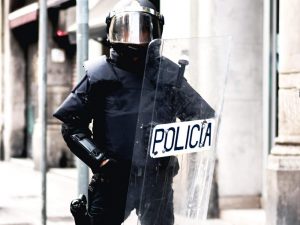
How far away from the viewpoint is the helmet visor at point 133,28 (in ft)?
13.4

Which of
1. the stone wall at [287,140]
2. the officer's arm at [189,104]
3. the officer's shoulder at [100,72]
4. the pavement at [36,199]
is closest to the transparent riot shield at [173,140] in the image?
the officer's arm at [189,104]

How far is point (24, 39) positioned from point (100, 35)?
7.60 metres

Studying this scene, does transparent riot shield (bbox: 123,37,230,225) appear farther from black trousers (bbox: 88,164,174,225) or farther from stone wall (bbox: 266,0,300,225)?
stone wall (bbox: 266,0,300,225)

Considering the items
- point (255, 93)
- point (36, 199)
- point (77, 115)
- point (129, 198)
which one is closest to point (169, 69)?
point (77, 115)

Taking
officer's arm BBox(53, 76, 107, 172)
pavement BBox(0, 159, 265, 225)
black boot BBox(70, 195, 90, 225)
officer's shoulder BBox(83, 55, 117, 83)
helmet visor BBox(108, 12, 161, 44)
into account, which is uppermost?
helmet visor BBox(108, 12, 161, 44)

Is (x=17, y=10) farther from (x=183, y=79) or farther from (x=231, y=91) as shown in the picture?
(x=183, y=79)

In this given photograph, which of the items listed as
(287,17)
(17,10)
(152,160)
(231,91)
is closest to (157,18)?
(152,160)

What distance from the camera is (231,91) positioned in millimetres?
9539

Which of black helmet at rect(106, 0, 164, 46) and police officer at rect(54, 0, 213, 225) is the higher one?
black helmet at rect(106, 0, 164, 46)

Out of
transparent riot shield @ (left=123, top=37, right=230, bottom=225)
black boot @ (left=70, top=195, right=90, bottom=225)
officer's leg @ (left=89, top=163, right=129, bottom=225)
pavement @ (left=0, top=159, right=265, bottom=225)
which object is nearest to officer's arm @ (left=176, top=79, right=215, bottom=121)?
transparent riot shield @ (left=123, top=37, right=230, bottom=225)

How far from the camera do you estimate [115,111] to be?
4113 millimetres

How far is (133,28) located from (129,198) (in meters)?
0.95

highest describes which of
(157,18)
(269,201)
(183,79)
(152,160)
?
(157,18)

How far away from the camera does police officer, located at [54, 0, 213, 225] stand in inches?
161
